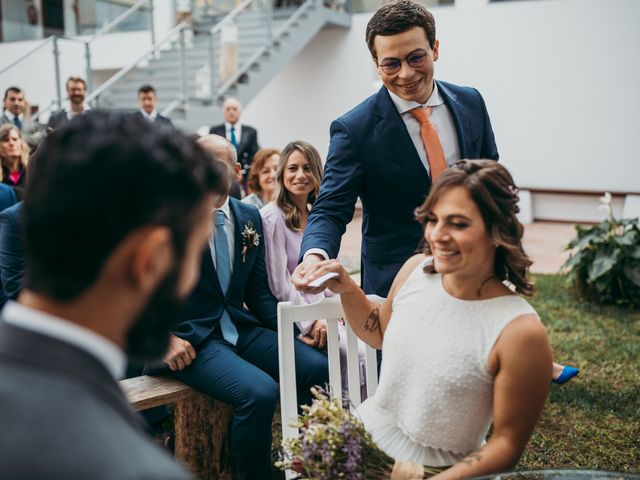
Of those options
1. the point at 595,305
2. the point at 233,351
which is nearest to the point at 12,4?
the point at 595,305

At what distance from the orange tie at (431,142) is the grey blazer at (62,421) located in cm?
183

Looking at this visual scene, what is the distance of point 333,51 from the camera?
13375mm

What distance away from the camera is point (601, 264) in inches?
245

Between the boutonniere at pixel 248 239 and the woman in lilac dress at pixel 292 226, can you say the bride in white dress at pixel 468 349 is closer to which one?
the woman in lilac dress at pixel 292 226

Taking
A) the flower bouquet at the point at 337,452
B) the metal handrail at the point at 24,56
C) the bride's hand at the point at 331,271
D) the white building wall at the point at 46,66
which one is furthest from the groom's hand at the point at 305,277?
the metal handrail at the point at 24,56

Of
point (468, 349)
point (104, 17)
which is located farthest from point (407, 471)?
point (104, 17)

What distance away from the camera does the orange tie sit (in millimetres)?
2479

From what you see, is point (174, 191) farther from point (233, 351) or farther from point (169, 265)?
point (233, 351)

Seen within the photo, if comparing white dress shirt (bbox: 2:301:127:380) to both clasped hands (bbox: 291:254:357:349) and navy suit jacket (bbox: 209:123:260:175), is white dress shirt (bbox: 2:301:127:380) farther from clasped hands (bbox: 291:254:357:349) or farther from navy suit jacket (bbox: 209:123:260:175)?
navy suit jacket (bbox: 209:123:260:175)

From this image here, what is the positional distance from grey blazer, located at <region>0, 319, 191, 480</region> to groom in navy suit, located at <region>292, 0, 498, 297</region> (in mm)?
1618

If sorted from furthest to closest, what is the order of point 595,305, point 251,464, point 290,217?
point 595,305
point 290,217
point 251,464

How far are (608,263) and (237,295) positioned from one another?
431 cm

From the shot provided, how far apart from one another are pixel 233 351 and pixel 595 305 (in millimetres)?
4448

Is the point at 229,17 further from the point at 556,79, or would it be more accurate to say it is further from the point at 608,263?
the point at 608,263
